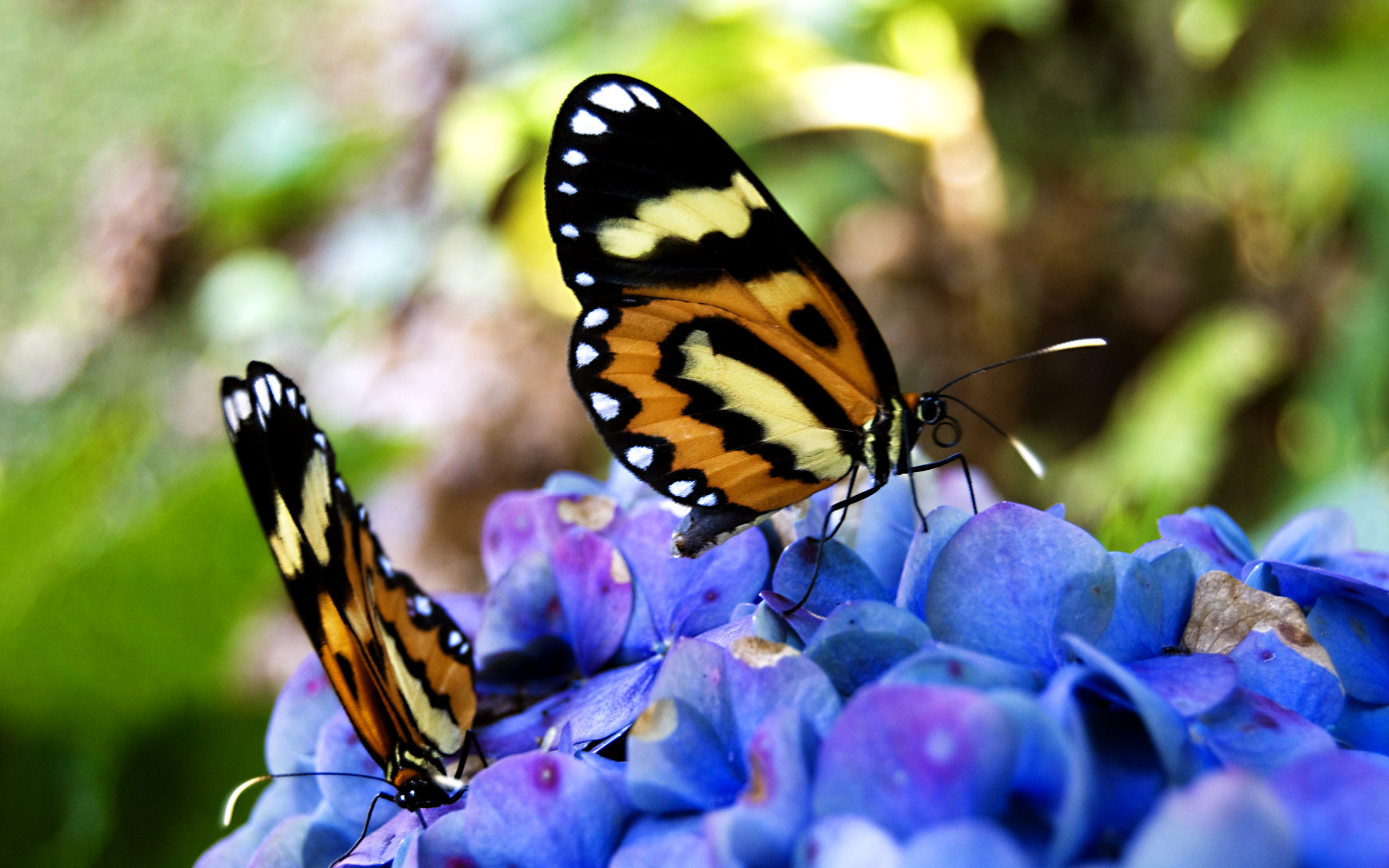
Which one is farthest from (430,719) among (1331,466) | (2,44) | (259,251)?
(2,44)

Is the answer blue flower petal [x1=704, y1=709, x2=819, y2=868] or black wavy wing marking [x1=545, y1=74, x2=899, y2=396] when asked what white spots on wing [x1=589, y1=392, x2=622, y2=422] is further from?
blue flower petal [x1=704, y1=709, x2=819, y2=868]

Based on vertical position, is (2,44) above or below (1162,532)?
above

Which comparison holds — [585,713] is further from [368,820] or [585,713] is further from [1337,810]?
[1337,810]

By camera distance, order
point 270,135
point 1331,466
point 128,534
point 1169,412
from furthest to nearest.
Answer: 1. point 270,135
2. point 1169,412
3. point 1331,466
4. point 128,534

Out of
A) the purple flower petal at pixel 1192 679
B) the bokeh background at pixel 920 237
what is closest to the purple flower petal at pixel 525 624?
the purple flower petal at pixel 1192 679

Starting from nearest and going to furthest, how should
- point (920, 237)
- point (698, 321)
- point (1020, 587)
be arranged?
point (1020, 587)
point (698, 321)
point (920, 237)

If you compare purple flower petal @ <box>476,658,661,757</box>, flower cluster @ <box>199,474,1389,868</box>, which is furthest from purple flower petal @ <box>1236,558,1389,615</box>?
purple flower petal @ <box>476,658,661,757</box>

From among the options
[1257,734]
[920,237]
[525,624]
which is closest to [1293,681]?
[1257,734]

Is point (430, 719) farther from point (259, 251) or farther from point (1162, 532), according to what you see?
point (259, 251)
